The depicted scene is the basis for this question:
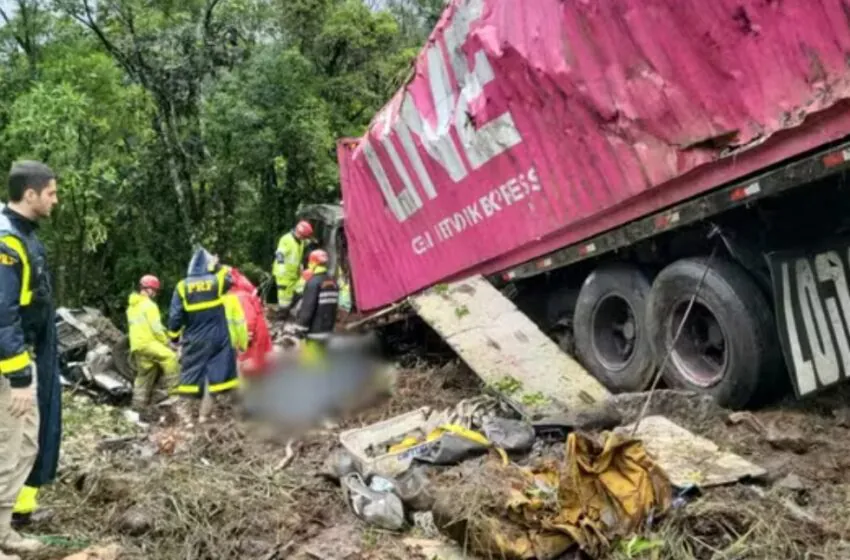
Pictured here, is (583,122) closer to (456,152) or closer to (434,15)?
(456,152)

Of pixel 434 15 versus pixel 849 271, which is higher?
pixel 434 15

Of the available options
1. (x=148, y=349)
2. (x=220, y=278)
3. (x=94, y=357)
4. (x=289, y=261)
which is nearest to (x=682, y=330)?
(x=220, y=278)

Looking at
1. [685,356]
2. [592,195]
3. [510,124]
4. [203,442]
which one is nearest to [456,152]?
[510,124]

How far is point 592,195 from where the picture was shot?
221 inches

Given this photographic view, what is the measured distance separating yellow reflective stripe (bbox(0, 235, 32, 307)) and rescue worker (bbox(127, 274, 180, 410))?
13.9 ft

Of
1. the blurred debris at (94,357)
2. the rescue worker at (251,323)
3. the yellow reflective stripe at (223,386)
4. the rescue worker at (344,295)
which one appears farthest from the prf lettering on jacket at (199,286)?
the rescue worker at (344,295)

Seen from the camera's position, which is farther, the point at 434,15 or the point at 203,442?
the point at 434,15

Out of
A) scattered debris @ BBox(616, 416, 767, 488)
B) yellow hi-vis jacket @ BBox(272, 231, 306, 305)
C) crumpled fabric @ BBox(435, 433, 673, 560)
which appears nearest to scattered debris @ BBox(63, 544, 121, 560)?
crumpled fabric @ BBox(435, 433, 673, 560)

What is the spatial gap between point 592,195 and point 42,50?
1345 cm

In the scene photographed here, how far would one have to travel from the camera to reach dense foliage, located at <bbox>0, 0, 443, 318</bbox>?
48.7ft

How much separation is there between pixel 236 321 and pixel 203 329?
1.33 ft

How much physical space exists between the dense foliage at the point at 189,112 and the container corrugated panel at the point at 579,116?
7.57 meters

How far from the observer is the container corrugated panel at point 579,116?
4199mm

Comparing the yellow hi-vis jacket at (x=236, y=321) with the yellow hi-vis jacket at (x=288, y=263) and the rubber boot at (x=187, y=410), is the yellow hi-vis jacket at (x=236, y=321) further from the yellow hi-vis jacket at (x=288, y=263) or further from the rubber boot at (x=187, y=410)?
the yellow hi-vis jacket at (x=288, y=263)
